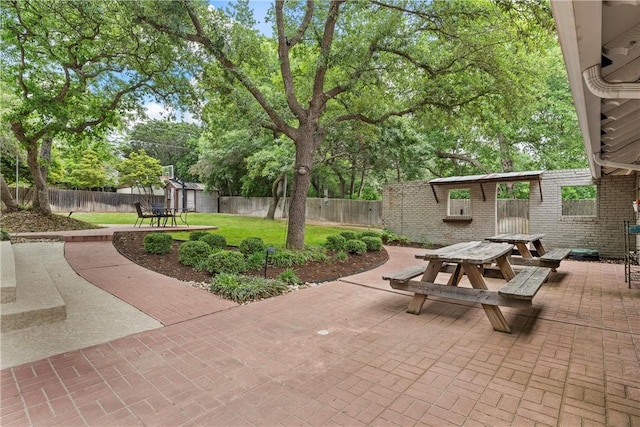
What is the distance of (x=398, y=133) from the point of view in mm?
12617

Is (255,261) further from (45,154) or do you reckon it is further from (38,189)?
(45,154)

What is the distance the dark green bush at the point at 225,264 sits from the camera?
5.34m

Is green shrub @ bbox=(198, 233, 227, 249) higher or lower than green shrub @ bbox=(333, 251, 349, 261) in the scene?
higher

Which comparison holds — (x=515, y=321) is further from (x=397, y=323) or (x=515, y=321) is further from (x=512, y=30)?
(x=512, y=30)

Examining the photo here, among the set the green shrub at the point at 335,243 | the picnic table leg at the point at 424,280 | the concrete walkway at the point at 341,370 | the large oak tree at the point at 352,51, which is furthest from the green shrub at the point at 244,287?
the green shrub at the point at 335,243

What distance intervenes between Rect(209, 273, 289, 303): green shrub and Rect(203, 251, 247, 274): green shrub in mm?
334

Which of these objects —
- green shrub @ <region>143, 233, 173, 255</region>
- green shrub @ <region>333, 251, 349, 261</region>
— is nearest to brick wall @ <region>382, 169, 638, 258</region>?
green shrub @ <region>333, 251, 349, 261</region>

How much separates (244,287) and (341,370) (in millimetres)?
2415

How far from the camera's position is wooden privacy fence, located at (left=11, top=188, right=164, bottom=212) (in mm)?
20375

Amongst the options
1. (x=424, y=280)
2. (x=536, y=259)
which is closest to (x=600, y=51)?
(x=424, y=280)

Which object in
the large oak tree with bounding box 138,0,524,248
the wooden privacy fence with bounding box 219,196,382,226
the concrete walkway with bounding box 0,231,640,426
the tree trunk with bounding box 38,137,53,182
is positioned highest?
the large oak tree with bounding box 138,0,524,248

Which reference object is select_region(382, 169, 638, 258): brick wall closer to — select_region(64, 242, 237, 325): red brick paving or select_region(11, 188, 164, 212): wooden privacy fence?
select_region(64, 242, 237, 325): red brick paving

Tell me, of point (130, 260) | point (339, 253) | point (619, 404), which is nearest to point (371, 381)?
point (619, 404)

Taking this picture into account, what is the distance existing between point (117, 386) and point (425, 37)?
8.75m
